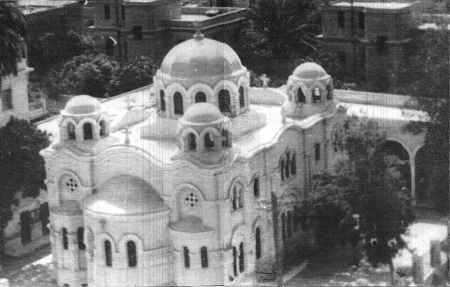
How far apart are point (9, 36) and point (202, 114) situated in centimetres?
1515

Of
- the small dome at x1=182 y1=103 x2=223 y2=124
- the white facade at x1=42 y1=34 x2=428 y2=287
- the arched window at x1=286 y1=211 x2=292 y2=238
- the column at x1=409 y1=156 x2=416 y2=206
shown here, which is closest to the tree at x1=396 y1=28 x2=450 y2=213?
the column at x1=409 y1=156 x2=416 y2=206

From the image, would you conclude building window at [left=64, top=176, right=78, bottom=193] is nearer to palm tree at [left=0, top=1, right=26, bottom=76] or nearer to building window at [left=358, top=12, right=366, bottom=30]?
palm tree at [left=0, top=1, right=26, bottom=76]

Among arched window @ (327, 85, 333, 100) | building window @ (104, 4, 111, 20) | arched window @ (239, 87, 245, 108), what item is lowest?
arched window @ (327, 85, 333, 100)

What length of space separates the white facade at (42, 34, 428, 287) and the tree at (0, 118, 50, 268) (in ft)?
13.2

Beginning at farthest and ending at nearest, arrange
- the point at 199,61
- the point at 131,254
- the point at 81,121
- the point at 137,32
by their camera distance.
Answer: the point at 137,32 < the point at 199,61 < the point at 81,121 < the point at 131,254

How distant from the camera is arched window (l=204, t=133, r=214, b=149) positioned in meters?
44.4

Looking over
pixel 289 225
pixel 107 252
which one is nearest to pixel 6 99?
pixel 107 252

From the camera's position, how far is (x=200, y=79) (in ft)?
158

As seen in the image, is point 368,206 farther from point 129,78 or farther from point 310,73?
point 129,78

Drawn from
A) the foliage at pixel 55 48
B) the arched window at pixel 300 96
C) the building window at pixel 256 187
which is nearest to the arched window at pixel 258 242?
the building window at pixel 256 187

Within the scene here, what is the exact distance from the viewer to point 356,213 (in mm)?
46531

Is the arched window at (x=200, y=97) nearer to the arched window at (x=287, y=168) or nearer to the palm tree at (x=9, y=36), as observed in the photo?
the arched window at (x=287, y=168)

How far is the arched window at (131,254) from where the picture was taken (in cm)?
4491

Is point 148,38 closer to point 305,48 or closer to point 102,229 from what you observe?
point 305,48
